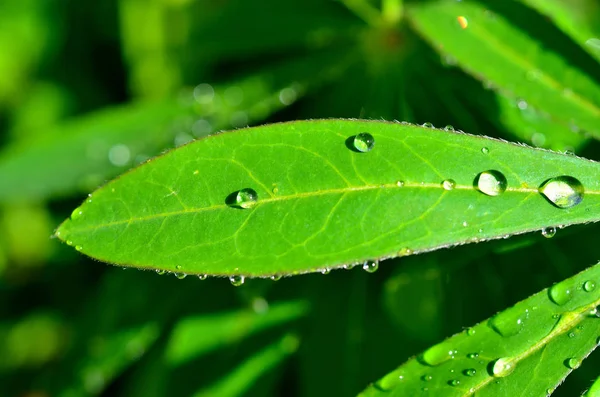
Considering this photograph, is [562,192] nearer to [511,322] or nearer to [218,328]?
[511,322]

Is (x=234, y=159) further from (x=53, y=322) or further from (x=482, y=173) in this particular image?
(x=53, y=322)

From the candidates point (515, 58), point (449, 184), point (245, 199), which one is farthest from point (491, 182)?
point (515, 58)

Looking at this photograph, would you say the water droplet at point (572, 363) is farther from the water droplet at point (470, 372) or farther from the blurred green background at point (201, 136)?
the blurred green background at point (201, 136)

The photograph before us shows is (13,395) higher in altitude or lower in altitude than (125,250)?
lower

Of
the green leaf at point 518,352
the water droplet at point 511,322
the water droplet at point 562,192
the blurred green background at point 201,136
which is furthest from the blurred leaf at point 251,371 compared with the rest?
the water droplet at point 562,192

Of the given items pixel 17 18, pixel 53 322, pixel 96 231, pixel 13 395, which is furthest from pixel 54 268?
pixel 96 231
